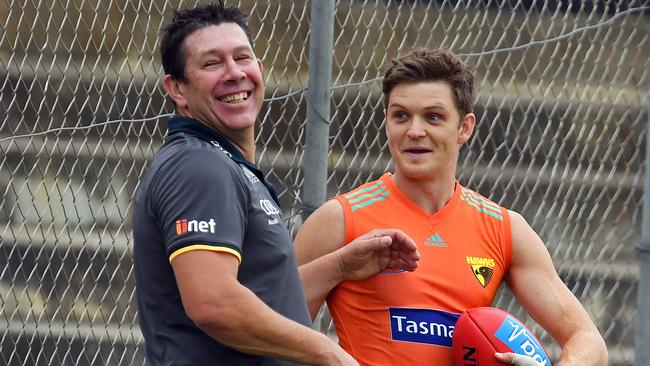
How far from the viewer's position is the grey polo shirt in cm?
265

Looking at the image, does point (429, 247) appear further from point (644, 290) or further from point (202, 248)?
point (644, 290)

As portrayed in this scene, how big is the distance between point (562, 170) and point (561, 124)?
0.66 ft

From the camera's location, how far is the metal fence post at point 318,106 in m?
4.20

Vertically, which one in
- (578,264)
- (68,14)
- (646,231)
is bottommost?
(578,264)

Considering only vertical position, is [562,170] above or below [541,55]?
below

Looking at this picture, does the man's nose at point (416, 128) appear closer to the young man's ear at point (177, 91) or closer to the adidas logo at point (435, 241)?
the adidas logo at point (435, 241)

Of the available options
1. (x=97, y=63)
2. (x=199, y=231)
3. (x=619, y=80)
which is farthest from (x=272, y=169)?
(x=199, y=231)

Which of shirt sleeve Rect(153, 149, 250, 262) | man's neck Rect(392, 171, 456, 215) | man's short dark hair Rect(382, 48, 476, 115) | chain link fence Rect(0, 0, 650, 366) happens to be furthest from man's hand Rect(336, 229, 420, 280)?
chain link fence Rect(0, 0, 650, 366)

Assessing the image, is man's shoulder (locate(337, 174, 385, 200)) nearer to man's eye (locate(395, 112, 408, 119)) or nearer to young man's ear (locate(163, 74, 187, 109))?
man's eye (locate(395, 112, 408, 119))

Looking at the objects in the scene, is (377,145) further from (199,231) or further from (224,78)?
(199,231)

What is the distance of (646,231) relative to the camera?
461 cm

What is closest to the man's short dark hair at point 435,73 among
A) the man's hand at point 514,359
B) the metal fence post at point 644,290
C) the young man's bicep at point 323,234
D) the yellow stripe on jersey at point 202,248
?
the young man's bicep at point 323,234

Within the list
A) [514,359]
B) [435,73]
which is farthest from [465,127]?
[514,359]

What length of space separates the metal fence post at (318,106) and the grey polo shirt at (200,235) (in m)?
1.30
